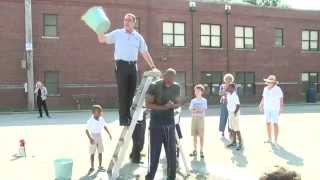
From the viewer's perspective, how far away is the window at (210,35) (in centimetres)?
4256

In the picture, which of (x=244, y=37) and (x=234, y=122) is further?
(x=244, y=37)

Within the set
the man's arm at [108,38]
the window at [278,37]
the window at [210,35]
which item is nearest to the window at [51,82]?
the window at [210,35]

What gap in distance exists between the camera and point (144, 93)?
9.34 meters

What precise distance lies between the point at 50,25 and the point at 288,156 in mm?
26089

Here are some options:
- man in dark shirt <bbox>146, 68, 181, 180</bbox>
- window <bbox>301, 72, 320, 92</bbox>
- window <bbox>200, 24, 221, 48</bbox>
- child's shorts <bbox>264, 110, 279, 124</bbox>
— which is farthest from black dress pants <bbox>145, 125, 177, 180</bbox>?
window <bbox>301, 72, 320, 92</bbox>

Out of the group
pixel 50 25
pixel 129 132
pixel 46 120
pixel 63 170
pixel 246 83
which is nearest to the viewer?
pixel 129 132

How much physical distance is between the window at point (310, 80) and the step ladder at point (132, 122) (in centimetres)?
3991

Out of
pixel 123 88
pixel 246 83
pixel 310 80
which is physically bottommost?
pixel 246 83

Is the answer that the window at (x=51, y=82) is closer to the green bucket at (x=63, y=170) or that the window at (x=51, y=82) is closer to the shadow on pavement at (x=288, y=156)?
the shadow on pavement at (x=288, y=156)

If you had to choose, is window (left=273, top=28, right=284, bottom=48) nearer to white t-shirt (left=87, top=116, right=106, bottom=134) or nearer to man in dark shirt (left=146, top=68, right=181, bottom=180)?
white t-shirt (left=87, top=116, right=106, bottom=134)

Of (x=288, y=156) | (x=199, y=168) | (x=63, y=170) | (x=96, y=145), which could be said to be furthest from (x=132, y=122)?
(x=288, y=156)

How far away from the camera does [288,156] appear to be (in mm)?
12859

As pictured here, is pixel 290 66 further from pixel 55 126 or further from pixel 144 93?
pixel 144 93

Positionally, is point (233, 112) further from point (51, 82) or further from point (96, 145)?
point (51, 82)
